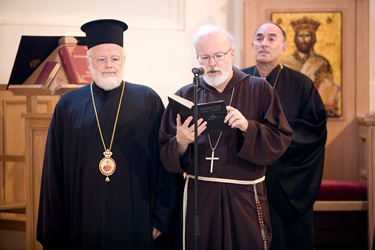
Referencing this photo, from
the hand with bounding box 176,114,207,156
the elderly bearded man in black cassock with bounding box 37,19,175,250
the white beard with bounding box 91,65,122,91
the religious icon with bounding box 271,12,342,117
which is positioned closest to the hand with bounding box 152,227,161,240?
the elderly bearded man in black cassock with bounding box 37,19,175,250

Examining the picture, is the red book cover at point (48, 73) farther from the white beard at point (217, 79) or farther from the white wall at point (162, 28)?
the white wall at point (162, 28)

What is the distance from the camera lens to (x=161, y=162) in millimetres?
4105

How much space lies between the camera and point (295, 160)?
5.25 m

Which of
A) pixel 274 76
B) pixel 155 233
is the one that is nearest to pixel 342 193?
pixel 274 76

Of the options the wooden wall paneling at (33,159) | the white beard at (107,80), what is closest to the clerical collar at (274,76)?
the white beard at (107,80)

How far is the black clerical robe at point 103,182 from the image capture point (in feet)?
13.4

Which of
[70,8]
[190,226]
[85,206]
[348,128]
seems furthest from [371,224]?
[70,8]

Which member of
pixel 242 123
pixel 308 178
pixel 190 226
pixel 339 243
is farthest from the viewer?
pixel 339 243

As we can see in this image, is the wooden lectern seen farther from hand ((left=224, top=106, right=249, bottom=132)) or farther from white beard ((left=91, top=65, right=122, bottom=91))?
hand ((left=224, top=106, right=249, bottom=132))

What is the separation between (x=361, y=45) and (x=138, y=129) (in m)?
3.61

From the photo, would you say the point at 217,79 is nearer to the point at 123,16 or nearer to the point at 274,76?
the point at 274,76

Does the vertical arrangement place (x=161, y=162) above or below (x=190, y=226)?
above

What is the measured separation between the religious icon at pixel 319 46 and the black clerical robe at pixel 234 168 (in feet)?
9.73

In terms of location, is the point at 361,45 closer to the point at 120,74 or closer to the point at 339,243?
the point at 339,243
